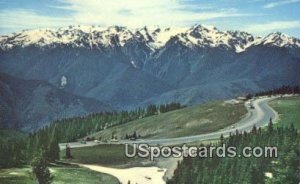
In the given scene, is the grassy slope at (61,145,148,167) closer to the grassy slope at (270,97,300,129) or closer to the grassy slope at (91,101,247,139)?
the grassy slope at (91,101,247,139)

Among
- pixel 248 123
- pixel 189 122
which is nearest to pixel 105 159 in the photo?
pixel 248 123

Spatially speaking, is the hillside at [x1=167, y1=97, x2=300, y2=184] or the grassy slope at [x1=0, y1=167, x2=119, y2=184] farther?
the grassy slope at [x1=0, y1=167, x2=119, y2=184]

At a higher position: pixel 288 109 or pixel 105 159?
pixel 288 109

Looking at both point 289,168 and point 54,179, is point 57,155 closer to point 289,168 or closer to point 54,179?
point 54,179

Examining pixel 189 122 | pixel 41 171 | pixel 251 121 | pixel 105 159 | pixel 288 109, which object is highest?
pixel 288 109

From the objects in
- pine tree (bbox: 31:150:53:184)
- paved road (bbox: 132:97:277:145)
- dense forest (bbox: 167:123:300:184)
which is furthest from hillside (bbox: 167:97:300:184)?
paved road (bbox: 132:97:277:145)

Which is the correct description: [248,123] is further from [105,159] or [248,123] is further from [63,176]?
[63,176]

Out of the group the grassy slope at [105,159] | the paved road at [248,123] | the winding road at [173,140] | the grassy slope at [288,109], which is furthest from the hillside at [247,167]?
the grassy slope at [288,109]
